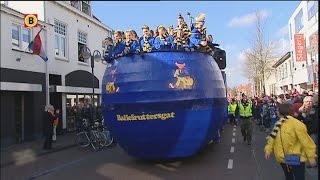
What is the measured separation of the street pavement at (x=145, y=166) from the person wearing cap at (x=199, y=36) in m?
2.97

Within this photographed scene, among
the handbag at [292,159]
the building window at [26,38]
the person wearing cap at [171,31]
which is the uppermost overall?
the building window at [26,38]

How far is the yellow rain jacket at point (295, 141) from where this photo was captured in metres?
6.56

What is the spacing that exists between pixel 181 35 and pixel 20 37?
10018 millimetres

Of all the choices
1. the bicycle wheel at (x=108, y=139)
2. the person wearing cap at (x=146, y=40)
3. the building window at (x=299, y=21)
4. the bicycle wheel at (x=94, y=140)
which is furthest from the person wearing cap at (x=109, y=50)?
the building window at (x=299, y=21)

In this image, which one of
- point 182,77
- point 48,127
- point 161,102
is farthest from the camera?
point 48,127

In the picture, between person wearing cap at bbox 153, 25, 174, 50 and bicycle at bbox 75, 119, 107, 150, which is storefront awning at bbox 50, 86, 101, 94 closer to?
bicycle at bbox 75, 119, 107, 150

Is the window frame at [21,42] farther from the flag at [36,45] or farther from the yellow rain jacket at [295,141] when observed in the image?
the yellow rain jacket at [295,141]

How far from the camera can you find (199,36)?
11422 millimetres

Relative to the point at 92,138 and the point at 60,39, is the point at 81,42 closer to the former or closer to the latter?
the point at 60,39

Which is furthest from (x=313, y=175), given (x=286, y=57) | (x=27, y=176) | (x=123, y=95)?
(x=286, y=57)

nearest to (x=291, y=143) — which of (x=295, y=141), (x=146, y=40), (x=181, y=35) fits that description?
(x=295, y=141)

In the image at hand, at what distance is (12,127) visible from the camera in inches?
723

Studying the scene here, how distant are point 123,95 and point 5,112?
8682 millimetres

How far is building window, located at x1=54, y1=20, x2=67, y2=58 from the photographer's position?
22.7 m
